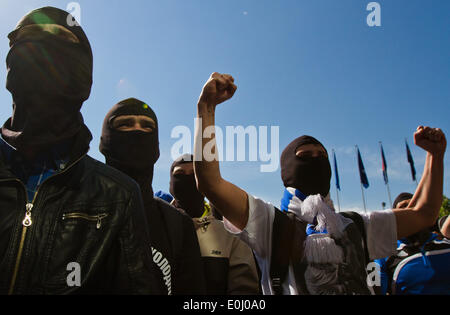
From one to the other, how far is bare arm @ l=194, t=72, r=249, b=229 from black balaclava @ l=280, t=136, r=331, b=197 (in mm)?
688

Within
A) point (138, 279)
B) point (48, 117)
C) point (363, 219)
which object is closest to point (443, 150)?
point (363, 219)

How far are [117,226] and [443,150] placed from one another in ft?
9.69

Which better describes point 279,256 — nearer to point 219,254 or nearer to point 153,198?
point 219,254

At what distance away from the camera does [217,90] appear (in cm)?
220

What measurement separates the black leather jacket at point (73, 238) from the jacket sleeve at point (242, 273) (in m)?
1.49

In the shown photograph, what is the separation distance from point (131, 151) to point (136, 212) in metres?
1.11

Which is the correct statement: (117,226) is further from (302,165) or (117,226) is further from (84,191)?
(302,165)

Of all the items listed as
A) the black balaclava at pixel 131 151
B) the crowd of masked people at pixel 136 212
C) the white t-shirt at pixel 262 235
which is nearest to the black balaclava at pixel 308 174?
the crowd of masked people at pixel 136 212

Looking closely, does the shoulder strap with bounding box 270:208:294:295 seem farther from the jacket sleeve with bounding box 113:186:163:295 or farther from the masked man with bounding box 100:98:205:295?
the jacket sleeve with bounding box 113:186:163:295

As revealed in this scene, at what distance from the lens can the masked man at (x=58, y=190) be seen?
142 cm

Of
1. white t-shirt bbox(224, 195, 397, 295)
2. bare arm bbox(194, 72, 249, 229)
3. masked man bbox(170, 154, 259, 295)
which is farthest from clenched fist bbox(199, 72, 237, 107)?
masked man bbox(170, 154, 259, 295)

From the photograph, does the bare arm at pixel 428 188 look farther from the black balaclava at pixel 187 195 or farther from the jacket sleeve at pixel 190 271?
the black balaclava at pixel 187 195

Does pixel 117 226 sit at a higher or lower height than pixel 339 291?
higher

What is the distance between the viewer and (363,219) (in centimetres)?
252
